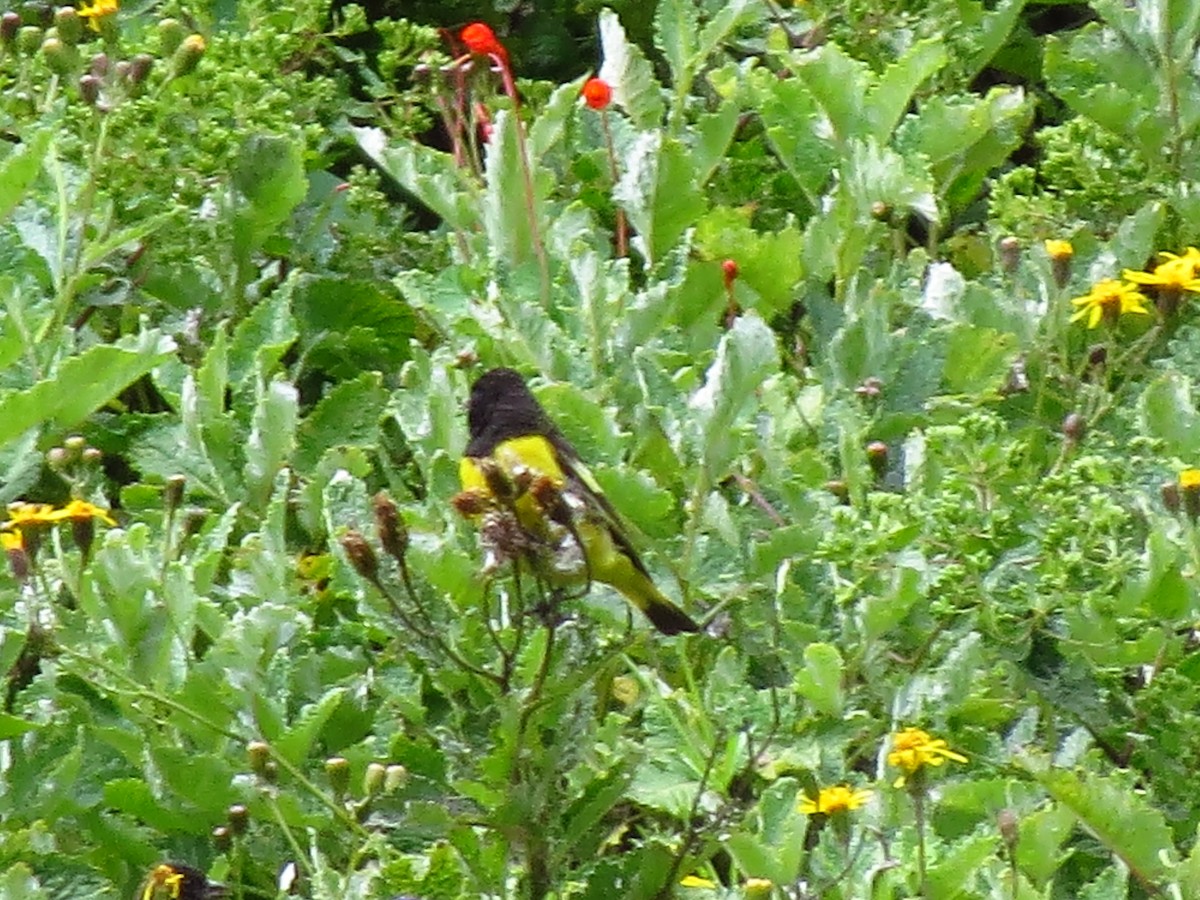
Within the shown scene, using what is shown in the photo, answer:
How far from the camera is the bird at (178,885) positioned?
7.50ft

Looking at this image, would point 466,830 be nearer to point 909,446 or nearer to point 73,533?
point 73,533

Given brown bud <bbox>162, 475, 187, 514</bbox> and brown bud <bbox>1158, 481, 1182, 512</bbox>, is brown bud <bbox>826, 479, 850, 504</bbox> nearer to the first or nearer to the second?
brown bud <bbox>1158, 481, 1182, 512</bbox>

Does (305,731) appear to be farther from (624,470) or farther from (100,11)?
(100,11)

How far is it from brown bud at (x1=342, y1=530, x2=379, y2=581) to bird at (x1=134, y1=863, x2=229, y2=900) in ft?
1.09

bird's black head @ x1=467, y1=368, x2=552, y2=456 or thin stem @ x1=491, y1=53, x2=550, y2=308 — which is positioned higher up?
thin stem @ x1=491, y1=53, x2=550, y2=308

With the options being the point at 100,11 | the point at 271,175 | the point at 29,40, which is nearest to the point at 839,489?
the point at 271,175

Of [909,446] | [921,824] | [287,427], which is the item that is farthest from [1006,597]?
[287,427]

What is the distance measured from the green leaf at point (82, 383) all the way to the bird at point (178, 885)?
637 mm

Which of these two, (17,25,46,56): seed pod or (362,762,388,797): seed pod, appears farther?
(17,25,46,56): seed pod

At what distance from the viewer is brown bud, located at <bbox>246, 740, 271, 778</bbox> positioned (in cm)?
251

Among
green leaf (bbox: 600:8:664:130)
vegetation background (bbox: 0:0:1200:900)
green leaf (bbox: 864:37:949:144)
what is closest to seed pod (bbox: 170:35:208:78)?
vegetation background (bbox: 0:0:1200:900)

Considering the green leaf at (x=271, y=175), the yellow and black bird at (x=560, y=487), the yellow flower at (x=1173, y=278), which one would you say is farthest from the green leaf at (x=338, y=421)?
the yellow flower at (x=1173, y=278)

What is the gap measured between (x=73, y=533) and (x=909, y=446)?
101 centimetres

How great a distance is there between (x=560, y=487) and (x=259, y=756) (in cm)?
42
